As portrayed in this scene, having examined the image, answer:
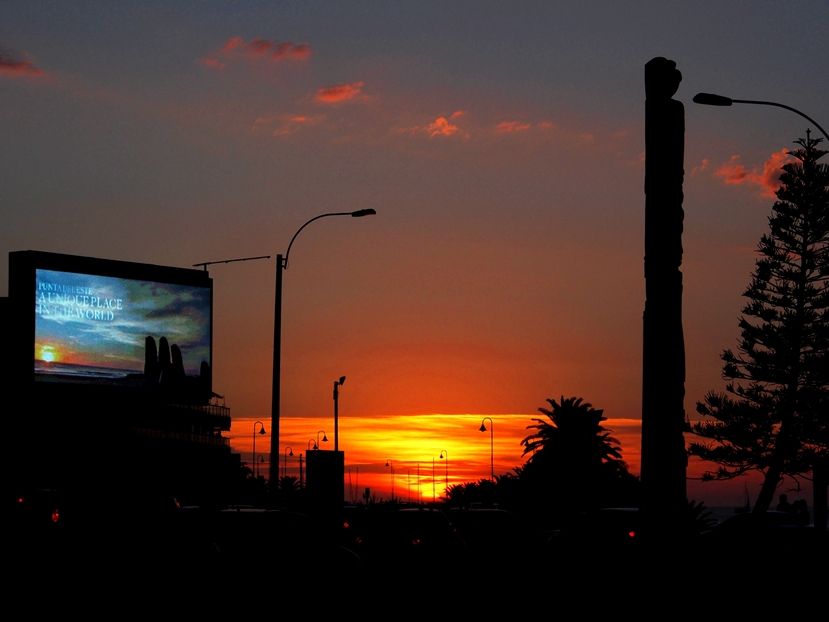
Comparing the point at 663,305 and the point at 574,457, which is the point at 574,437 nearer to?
the point at 574,457

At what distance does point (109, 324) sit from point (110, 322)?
0.57 ft

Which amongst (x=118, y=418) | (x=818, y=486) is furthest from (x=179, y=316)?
(x=818, y=486)

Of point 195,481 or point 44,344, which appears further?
point 195,481

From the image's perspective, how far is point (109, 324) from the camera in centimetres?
7581

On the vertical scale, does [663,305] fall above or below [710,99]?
below

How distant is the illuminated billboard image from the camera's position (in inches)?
2881

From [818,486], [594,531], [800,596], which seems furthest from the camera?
[818,486]

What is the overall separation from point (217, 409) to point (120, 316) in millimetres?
68143

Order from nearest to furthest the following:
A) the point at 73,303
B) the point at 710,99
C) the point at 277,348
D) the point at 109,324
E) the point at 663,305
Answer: the point at 663,305 → the point at 710,99 → the point at 277,348 → the point at 73,303 → the point at 109,324

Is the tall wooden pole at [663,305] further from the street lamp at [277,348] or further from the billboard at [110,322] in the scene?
the billboard at [110,322]

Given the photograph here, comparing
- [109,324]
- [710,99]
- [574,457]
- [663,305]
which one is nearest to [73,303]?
[109,324]

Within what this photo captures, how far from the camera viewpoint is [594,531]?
2627 cm

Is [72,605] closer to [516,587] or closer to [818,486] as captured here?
[516,587]

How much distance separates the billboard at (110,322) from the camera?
73.0m
